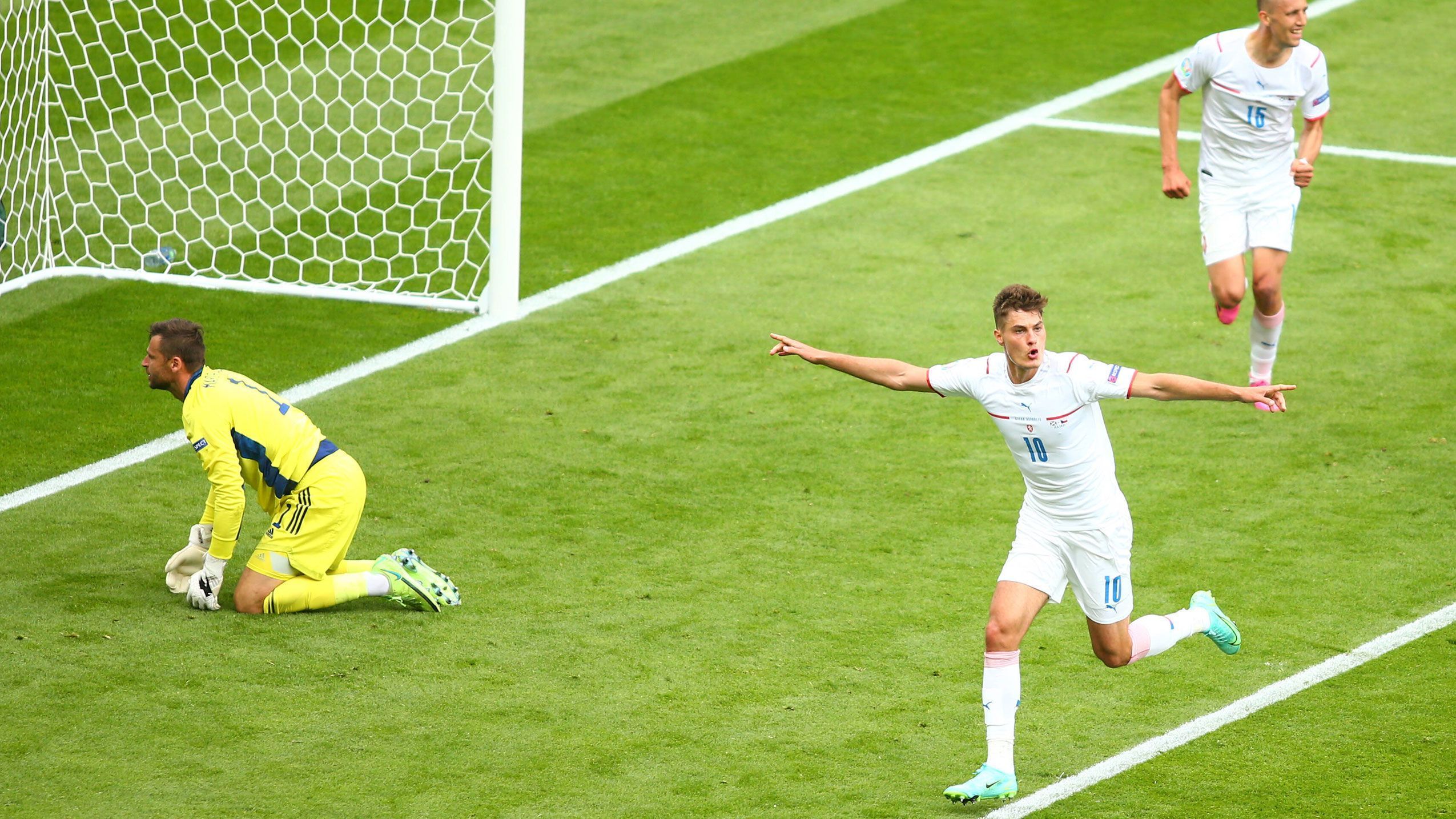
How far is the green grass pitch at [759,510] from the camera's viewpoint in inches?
243

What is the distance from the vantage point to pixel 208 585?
23.6 feet

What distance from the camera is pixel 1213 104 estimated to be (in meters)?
9.19

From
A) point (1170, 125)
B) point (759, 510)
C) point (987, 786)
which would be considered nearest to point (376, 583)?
point (759, 510)

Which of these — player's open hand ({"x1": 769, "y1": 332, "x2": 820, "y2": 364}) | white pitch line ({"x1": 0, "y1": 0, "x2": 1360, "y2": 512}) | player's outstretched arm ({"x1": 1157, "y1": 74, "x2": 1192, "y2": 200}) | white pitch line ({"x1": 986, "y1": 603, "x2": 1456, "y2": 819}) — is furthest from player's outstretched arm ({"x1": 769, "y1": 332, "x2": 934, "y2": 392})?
white pitch line ({"x1": 0, "y1": 0, "x2": 1360, "y2": 512})

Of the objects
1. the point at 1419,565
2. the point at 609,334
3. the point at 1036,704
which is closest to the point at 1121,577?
the point at 1036,704

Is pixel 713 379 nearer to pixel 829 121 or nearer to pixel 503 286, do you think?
pixel 503 286

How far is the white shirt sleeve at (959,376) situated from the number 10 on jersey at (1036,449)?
23 centimetres

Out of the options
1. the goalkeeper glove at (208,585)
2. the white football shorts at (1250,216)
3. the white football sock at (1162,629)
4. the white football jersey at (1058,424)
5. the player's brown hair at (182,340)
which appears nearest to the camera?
the white football jersey at (1058,424)

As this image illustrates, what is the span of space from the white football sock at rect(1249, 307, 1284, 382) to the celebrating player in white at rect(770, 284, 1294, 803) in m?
3.47

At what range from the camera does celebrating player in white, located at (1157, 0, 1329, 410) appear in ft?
29.4

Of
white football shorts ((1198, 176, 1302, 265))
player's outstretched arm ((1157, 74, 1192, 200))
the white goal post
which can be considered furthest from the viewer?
the white goal post

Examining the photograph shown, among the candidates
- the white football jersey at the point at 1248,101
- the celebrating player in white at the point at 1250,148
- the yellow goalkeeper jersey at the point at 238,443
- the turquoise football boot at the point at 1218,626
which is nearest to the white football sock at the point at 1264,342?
the celebrating player in white at the point at 1250,148

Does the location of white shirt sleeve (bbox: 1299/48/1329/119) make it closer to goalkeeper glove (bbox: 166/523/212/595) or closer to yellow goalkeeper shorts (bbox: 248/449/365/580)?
yellow goalkeeper shorts (bbox: 248/449/365/580)

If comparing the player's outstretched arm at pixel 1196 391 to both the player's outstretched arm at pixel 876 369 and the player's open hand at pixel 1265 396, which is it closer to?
the player's open hand at pixel 1265 396
